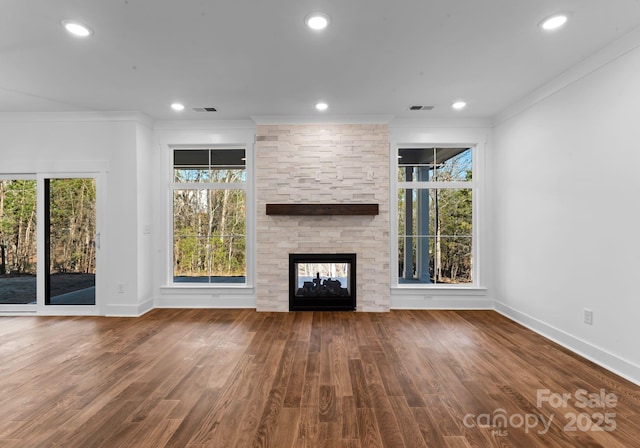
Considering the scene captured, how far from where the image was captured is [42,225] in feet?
14.9

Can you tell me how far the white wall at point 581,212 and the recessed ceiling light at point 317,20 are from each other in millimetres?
2448

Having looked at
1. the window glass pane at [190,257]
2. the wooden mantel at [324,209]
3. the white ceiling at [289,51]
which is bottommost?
the window glass pane at [190,257]

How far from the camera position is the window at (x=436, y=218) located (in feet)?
16.4

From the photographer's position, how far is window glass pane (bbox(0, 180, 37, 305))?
15.2ft

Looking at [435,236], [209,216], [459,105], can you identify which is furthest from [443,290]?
[209,216]

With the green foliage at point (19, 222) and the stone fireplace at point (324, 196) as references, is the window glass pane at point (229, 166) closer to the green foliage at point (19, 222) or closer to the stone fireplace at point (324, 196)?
the stone fireplace at point (324, 196)

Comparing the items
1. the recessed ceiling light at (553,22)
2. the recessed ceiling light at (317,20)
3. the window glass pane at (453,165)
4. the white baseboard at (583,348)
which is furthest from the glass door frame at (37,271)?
the white baseboard at (583,348)

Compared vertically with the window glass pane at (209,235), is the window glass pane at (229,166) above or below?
above

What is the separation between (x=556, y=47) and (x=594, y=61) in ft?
1.47

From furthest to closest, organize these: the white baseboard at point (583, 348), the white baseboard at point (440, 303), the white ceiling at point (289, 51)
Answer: the white baseboard at point (440, 303) < the white baseboard at point (583, 348) < the white ceiling at point (289, 51)

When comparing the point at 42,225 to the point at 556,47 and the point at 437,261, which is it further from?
the point at 556,47

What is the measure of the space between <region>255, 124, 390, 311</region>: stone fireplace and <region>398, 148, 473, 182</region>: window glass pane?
1.42 ft

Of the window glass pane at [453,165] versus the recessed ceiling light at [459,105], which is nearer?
the recessed ceiling light at [459,105]

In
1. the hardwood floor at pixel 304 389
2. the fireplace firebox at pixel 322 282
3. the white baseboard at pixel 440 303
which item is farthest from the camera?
the white baseboard at pixel 440 303
